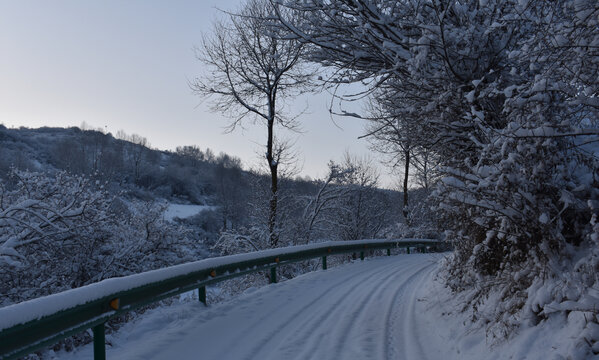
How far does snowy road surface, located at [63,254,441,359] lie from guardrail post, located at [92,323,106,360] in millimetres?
443

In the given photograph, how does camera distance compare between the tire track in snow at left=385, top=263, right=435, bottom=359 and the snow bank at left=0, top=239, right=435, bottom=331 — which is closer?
the snow bank at left=0, top=239, right=435, bottom=331

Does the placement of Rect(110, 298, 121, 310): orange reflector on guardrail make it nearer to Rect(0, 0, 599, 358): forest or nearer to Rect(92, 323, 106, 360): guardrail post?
Rect(92, 323, 106, 360): guardrail post

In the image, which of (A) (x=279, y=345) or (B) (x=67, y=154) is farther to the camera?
(B) (x=67, y=154)

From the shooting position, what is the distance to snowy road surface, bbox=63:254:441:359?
4.46 metres

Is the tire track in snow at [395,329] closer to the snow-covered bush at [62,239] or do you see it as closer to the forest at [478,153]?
the forest at [478,153]

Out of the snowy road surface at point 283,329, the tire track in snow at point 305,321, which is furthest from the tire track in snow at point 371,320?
the tire track in snow at point 305,321

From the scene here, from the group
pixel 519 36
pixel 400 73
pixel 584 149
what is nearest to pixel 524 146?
pixel 584 149

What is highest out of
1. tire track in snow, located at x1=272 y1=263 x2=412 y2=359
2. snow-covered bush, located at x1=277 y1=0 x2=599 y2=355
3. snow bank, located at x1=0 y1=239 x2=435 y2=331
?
snow-covered bush, located at x1=277 y1=0 x2=599 y2=355

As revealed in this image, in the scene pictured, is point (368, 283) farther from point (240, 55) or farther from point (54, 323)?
point (240, 55)

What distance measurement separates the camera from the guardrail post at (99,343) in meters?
3.76

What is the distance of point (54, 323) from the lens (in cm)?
322

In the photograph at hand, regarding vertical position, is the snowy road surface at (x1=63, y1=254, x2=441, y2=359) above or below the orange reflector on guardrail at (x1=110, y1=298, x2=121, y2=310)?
below

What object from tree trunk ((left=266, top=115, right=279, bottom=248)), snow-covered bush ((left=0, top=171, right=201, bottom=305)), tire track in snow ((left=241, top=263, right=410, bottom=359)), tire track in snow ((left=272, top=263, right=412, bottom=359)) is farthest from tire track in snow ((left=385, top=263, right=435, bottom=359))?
tree trunk ((left=266, top=115, right=279, bottom=248))

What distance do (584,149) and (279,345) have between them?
4.19m
